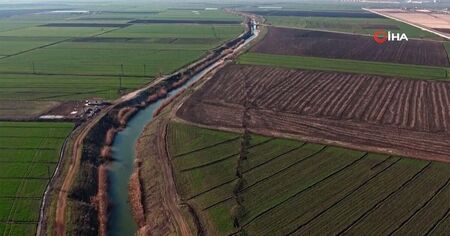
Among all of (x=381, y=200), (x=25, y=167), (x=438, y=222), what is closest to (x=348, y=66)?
(x=381, y=200)

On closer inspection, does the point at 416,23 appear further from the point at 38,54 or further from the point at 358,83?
the point at 38,54

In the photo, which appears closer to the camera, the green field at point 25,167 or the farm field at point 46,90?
the green field at point 25,167

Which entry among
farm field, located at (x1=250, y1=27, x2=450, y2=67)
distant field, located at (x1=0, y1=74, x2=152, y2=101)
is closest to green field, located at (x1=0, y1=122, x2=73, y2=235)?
distant field, located at (x1=0, y1=74, x2=152, y2=101)

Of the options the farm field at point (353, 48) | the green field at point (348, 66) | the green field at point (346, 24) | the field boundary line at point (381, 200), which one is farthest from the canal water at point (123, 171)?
the green field at point (346, 24)

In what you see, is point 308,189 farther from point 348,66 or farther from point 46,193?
point 348,66

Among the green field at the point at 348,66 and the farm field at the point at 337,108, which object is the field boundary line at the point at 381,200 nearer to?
the farm field at the point at 337,108

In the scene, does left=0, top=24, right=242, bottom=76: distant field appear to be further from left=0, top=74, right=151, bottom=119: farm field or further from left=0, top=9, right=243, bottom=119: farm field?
left=0, top=74, right=151, bottom=119: farm field

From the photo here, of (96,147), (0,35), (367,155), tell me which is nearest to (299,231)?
(367,155)
